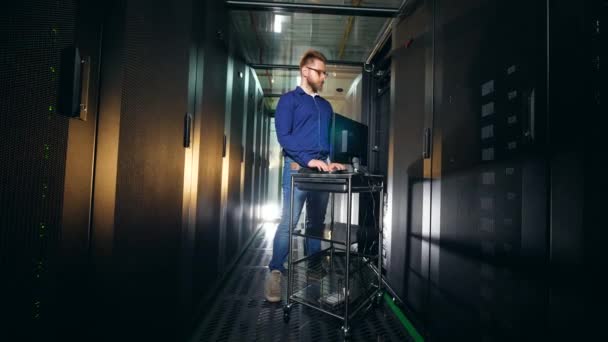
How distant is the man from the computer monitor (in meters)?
0.16

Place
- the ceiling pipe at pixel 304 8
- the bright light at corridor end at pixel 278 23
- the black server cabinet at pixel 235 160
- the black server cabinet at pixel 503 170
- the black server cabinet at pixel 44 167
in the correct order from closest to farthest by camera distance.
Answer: the black server cabinet at pixel 44 167 < the black server cabinet at pixel 503 170 < the ceiling pipe at pixel 304 8 < the black server cabinet at pixel 235 160 < the bright light at corridor end at pixel 278 23

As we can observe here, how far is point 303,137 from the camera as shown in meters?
2.11

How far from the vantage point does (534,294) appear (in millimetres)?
848

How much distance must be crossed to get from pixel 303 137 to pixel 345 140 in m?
0.36

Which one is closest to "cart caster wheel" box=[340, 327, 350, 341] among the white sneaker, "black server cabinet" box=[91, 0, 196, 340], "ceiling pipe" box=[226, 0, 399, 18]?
the white sneaker

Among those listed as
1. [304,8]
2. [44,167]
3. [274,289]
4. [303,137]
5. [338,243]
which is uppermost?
[304,8]

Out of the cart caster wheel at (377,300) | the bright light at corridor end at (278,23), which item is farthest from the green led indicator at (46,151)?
the bright light at corridor end at (278,23)

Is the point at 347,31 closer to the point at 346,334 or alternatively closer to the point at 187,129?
the point at 187,129

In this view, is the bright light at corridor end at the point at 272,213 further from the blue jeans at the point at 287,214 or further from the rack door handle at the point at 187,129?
the rack door handle at the point at 187,129

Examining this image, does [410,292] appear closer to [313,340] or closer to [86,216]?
[313,340]

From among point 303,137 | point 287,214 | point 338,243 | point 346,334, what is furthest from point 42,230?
point 303,137

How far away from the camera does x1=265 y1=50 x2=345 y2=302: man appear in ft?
6.60

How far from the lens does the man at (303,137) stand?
201 centimetres

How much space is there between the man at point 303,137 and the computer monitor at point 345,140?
0.16 meters
